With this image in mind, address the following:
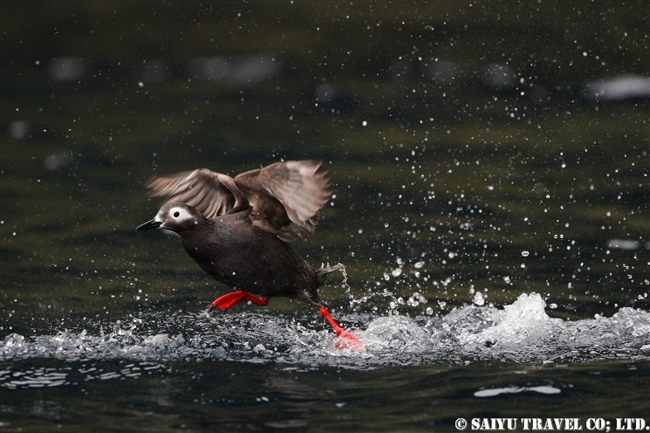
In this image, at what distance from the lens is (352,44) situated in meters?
15.4

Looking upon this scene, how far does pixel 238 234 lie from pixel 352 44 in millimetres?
8430

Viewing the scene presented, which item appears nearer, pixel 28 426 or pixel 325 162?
pixel 28 426

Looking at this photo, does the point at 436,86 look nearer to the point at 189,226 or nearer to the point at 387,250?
the point at 387,250

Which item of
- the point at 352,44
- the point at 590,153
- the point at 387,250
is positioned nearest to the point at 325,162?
the point at 387,250

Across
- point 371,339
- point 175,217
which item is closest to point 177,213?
point 175,217

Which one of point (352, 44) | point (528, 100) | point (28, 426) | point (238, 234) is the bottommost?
point (28, 426)

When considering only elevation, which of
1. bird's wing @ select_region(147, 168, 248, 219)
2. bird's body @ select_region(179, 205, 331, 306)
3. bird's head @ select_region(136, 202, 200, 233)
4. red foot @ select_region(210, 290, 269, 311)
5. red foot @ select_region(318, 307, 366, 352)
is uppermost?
bird's wing @ select_region(147, 168, 248, 219)

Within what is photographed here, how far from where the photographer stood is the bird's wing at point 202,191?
7684mm

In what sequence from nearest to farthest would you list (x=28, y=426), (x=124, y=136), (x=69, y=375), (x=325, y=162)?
1. (x=28, y=426)
2. (x=69, y=375)
3. (x=325, y=162)
4. (x=124, y=136)

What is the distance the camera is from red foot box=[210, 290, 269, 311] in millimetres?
7992

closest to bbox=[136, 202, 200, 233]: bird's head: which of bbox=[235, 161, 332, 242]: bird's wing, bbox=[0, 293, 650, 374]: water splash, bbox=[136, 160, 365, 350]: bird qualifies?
bbox=[136, 160, 365, 350]: bird

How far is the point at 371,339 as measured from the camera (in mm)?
7582

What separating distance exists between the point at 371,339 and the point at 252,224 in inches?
43.5

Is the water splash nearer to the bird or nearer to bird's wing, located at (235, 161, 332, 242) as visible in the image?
the bird
